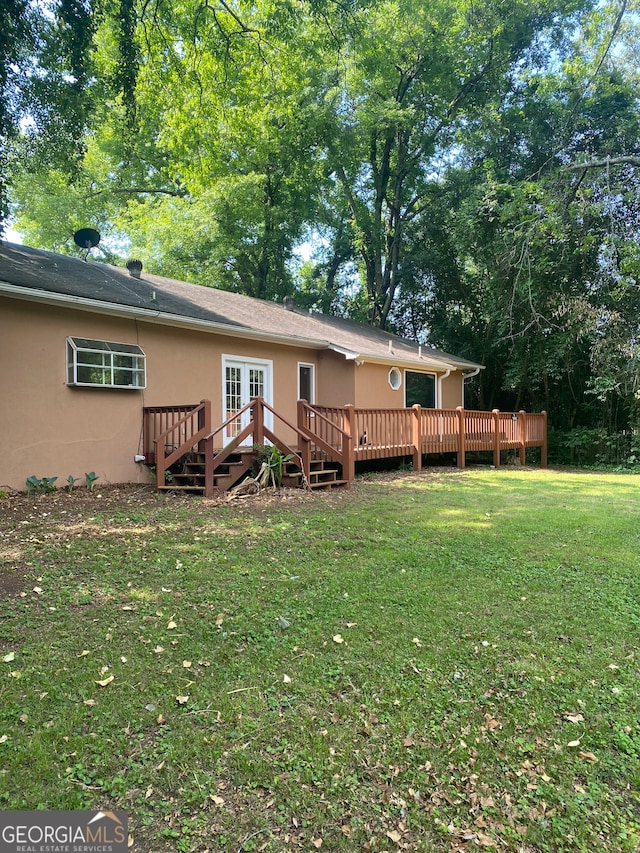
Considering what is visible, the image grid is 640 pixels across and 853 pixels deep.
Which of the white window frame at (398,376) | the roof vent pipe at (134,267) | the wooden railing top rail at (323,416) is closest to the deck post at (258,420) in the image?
the wooden railing top rail at (323,416)

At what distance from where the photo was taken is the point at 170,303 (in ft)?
32.4

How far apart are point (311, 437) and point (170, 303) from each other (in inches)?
154

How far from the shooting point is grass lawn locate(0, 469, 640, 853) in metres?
1.96

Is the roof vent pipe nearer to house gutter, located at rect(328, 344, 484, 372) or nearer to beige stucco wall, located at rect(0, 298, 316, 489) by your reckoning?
beige stucco wall, located at rect(0, 298, 316, 489)

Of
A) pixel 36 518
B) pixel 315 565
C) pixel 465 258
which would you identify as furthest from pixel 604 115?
pixel 36 518

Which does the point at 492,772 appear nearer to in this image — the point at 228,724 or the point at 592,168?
the point at 228,724

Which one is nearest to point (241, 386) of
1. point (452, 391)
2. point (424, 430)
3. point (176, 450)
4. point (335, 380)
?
point (335, 380)

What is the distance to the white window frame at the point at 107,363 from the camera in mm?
7957

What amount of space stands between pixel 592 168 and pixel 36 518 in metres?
9.85

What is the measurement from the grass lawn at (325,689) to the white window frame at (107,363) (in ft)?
11.4

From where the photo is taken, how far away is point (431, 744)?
2.33 metres

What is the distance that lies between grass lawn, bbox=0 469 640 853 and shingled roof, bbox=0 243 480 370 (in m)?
4.14

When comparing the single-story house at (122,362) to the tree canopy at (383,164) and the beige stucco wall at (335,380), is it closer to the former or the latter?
the beige stucco wall at (335,380)

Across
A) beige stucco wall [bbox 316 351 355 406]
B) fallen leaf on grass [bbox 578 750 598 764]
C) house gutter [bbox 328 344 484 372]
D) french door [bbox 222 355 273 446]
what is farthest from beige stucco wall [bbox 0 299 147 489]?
fallen leaf on grass [bbox 578 750 598 764]
